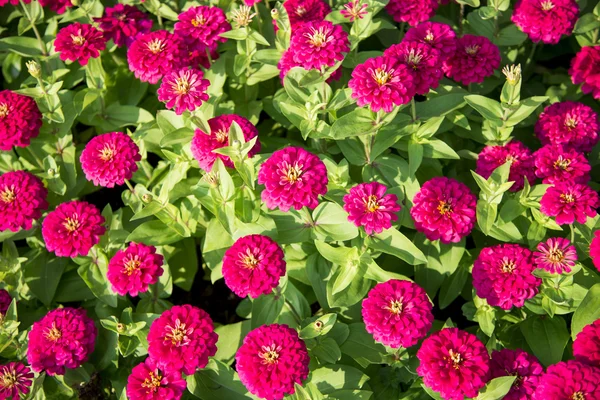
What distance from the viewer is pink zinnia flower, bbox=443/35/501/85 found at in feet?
10.3

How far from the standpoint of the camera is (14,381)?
101 inches

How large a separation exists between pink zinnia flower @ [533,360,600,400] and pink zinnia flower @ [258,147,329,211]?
109cm

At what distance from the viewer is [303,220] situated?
2918 mm

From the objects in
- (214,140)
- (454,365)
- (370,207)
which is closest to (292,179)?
(370,207)

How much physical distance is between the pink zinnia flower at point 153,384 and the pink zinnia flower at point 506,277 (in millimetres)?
1287

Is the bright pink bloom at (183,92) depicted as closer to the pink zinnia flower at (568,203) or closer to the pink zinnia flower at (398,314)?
the pink zinnia flower at (398,314)

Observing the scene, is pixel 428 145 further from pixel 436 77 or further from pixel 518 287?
pixel 518 287

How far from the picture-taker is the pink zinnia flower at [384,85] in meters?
2.60

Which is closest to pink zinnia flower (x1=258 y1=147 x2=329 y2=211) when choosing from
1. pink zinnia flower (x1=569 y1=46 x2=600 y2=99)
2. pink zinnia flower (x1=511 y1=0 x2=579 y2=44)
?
pink zinnia flower (x1=511 y1=0 x2=579 y2=44)

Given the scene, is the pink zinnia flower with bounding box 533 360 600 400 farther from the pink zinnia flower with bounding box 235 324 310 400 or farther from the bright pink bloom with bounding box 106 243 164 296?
the bright pink bloom with bounding box 106 243 164 296

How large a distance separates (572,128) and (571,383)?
139cm

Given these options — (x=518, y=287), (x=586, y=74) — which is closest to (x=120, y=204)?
(x=518, y=287)

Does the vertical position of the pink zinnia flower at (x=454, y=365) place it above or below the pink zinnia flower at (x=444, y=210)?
below

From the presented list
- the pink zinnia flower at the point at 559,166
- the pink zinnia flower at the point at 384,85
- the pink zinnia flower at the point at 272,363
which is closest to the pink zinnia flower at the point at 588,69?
the pink zinnia flower at the point at 559,166
